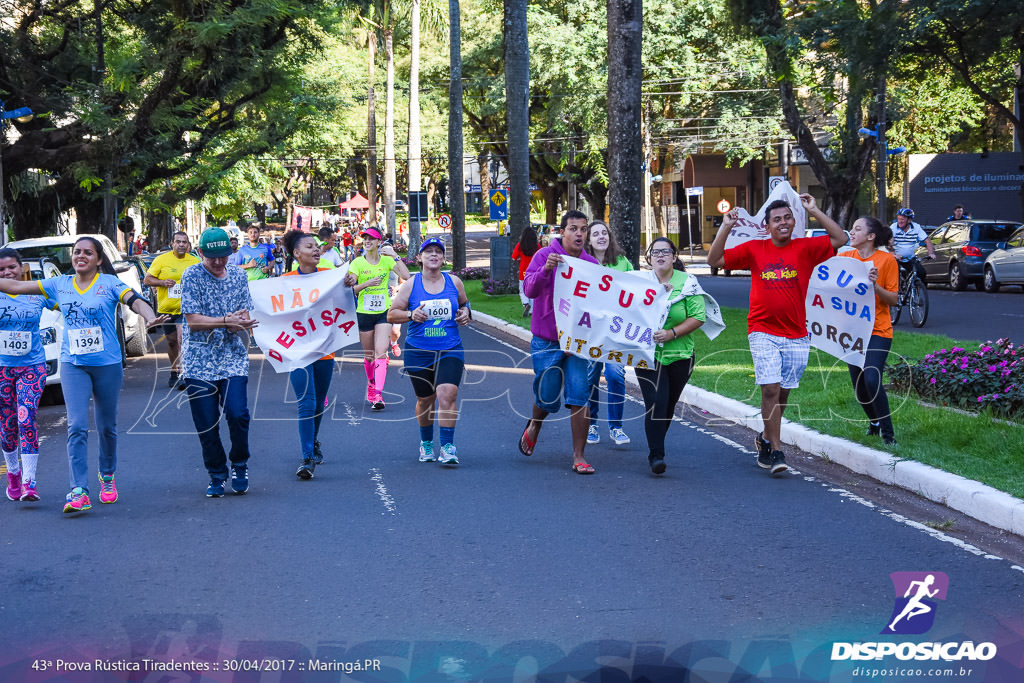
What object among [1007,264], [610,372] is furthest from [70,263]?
[1007,264]

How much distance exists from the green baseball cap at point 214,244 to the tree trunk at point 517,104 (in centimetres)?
1933

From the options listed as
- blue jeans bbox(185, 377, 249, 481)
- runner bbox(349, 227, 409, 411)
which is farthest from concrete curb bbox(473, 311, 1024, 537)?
blue jeans bbox(185, 377, 249, 481)

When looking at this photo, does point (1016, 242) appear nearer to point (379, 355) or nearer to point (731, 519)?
point (379, 355)

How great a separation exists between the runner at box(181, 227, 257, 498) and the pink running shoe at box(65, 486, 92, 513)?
2.76 feet

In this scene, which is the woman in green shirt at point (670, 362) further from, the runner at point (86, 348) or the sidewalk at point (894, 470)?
the runner at point (86, 348)

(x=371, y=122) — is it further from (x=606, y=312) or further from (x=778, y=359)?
(x=778, y=359)

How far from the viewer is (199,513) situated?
309 inches

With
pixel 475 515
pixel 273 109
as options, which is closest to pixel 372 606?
pixel 475 515

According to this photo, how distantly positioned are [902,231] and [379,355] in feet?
37.3

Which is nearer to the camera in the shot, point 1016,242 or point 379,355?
point 379,355

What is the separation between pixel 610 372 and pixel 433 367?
73.8 inches

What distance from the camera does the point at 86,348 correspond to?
25.9 feet

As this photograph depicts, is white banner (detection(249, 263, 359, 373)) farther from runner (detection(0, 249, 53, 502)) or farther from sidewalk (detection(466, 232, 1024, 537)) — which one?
sidewalk (detection(466, 232, 1024, 537))

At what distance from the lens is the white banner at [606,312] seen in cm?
904
